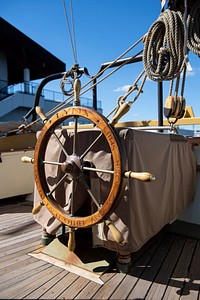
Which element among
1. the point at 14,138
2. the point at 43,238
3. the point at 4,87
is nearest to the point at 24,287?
the point at 43,238

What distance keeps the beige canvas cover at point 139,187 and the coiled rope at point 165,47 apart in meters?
0.42

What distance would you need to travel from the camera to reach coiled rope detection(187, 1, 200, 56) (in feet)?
4.95

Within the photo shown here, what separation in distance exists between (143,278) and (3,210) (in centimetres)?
210

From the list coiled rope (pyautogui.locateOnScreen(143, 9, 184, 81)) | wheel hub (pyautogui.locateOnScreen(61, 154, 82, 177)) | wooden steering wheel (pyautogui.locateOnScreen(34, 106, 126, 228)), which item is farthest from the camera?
coiled rope (pyautogui.locateOnScreen(143, 9, 184, 81))

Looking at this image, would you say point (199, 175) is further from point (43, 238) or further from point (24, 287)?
point (24, 287)

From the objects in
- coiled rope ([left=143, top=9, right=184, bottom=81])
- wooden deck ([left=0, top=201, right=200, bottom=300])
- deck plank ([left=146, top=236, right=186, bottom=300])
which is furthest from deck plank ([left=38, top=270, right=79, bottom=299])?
coiled rope ([left=143, top=9, right=184, bottom=81])

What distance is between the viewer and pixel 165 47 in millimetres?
1715

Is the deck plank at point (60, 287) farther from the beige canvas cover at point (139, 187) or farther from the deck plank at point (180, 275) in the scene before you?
the deck plank at point (180, 275)

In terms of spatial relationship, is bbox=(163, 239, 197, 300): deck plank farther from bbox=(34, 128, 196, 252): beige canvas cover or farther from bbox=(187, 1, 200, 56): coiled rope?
bbox=(187, 1, 200, 56): coiled rope

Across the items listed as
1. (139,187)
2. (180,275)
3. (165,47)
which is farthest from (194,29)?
(180,275)

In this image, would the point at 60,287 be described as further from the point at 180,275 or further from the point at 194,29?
the point at 194,29

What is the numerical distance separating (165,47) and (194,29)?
0.22m

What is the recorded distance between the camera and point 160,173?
69.7 inches

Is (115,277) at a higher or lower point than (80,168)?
lower
